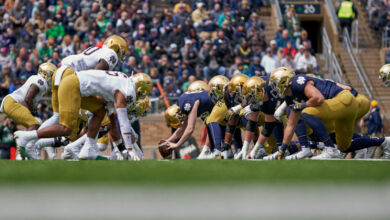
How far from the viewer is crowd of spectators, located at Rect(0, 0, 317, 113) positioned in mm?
18250

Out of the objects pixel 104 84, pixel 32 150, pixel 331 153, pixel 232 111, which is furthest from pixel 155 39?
pixel 104 84

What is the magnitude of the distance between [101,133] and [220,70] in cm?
788

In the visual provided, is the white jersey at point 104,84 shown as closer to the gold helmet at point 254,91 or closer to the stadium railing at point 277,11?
the gold helmet at point 254,91

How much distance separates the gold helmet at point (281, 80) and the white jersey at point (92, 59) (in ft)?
6.89

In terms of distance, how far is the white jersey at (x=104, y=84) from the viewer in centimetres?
870

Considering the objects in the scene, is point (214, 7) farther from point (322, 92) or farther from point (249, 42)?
point (322, 92)

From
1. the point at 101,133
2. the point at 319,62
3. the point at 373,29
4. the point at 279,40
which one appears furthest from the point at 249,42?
the point at 101,133

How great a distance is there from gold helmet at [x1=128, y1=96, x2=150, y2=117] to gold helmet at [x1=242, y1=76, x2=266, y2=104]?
6.68 ft

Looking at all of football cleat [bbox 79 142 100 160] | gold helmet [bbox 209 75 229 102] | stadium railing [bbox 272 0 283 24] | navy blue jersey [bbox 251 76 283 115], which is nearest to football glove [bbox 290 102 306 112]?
navy blue jersey [bbox 251 76 283 115]

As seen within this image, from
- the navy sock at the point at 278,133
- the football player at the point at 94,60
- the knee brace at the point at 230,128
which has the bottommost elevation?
the navy sock at the point at 278,133

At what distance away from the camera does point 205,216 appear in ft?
10.9

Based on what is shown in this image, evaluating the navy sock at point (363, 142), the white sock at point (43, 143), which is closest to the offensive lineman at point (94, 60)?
the white sock at point (43, 143)

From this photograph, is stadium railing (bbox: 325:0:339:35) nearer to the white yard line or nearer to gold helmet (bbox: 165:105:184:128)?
gold helmet (bbox: 165:105:184:128)

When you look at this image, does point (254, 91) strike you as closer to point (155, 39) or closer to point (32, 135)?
point (32, 135)
